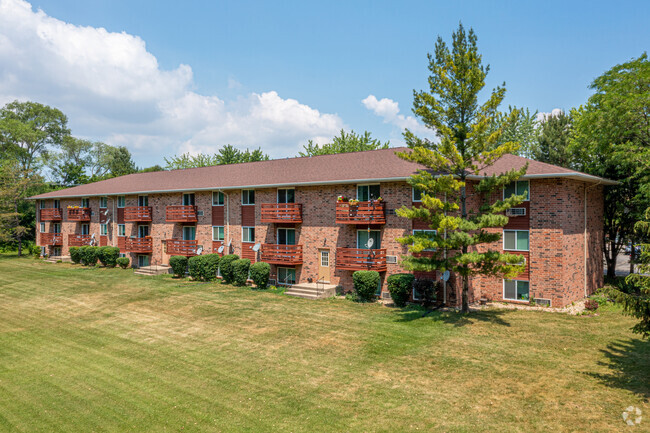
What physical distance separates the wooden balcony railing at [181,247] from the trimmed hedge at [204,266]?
4.79ft

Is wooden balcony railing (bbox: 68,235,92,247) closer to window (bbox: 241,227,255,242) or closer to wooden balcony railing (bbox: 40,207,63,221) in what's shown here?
wooden balcony railing (bbox: 40,207,63,221)

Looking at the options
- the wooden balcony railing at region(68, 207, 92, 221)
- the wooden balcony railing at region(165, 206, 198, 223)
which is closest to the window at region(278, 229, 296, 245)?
the wooden balcony railing at region(165, 206, 198, 223)

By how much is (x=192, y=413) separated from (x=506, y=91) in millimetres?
16261

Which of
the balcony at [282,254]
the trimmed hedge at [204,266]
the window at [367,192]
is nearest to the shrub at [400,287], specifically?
the window at [367,192]

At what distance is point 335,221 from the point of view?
23.1 metres

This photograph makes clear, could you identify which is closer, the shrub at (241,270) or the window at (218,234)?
the shrub at (241,270)

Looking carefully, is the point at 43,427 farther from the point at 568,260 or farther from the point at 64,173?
the point at 64,173

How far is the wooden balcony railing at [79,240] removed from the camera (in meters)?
38.5

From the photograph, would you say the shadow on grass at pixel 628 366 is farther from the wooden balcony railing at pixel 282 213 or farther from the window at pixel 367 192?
the wooden balcony railing at pixel 282 213

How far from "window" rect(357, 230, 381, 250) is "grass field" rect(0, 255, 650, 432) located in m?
3.40

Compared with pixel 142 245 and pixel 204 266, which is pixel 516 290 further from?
pixel 142 245

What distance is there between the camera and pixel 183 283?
27.3 metres

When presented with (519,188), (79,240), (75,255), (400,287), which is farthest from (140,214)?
(519,188)

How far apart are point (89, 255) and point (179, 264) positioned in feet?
40.5
